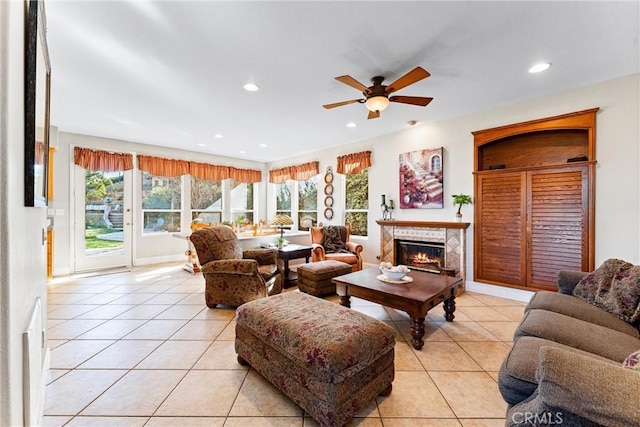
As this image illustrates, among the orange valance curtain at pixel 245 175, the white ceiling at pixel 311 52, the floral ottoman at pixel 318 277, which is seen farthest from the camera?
the orange valance curtain at pixel 245 175

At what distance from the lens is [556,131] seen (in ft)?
11.6

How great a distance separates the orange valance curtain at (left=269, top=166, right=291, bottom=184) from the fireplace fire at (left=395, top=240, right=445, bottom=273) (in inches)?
138

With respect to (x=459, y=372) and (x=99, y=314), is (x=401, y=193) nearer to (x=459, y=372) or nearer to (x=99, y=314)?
(x=459, y=372)

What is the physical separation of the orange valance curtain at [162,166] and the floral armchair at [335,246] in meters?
3.46

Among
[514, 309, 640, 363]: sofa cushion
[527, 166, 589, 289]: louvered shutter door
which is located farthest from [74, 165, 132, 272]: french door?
[527, 166, 589, 289]: louvered shutter door

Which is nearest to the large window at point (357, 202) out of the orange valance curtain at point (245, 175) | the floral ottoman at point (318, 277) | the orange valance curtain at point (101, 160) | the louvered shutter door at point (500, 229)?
the floral ottoman at point (318, 277)

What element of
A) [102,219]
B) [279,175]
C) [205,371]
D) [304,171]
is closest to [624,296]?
[205,371]

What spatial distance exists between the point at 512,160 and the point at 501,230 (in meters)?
1.05

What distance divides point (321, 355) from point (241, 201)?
21.2 feet

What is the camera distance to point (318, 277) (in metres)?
3.54

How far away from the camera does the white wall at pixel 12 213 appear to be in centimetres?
74

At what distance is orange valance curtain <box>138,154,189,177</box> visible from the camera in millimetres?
5621

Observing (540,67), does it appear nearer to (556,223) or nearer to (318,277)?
(556,223)

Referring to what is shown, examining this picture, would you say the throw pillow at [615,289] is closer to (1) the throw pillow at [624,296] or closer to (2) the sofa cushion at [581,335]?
(1) the throw pillow at [624,296]
